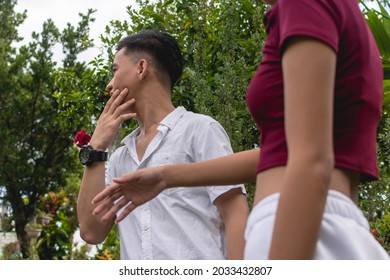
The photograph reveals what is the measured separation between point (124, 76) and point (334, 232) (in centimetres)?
184

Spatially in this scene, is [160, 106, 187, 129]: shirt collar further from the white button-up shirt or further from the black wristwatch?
the black wristwatch

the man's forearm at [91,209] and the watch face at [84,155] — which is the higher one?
the watch face at [84,155]

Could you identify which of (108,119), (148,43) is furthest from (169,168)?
(148,43)

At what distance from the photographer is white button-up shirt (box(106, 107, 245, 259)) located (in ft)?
8.68

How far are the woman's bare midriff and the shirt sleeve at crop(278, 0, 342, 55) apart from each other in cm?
22

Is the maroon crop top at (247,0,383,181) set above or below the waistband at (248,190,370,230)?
above

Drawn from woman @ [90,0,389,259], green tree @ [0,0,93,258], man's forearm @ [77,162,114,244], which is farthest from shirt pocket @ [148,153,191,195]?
green tree @ [0,0,93,258]

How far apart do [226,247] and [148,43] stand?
3.26 feet

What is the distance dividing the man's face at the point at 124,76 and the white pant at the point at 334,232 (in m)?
1.70

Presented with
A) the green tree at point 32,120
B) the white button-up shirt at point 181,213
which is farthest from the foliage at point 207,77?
the green tree at point 32,120

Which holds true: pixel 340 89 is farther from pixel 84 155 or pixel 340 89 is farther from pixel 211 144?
pixel 84 155

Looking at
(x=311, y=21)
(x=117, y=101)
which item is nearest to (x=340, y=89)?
(x=311, y=21)

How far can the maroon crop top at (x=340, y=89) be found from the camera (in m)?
1.33

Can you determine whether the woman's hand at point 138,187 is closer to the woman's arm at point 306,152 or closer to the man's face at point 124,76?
the woman's arm at point 306,152
